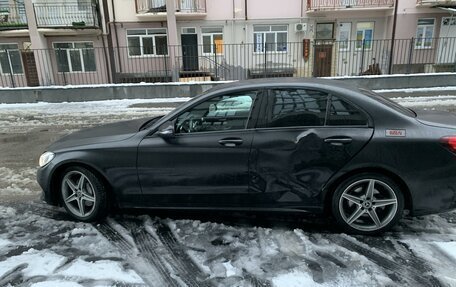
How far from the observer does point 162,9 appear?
63.7 feet

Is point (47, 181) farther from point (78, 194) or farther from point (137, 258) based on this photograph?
point (137, 258)

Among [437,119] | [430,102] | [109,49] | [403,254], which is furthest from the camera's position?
[109,49]

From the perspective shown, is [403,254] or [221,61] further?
[221,61]

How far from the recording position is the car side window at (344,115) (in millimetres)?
3391

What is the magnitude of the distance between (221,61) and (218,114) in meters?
16.6

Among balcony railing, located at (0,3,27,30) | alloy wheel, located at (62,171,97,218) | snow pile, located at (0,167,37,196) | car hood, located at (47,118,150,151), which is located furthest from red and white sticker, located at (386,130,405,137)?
balcony railing, located at (0,3,27,30)

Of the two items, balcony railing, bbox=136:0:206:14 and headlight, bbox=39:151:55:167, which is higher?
balcony railing, bbox=136:0:206:14

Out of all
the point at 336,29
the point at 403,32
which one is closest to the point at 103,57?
the point at 336,29

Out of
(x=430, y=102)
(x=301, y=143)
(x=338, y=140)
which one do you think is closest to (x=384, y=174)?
(x=338, y=140)

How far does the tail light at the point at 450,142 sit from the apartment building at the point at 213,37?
15.9 m

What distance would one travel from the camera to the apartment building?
1930 cm

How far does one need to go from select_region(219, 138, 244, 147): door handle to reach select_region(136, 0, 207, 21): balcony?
1738cm

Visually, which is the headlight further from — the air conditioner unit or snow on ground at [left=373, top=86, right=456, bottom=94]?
the air conditioner unit

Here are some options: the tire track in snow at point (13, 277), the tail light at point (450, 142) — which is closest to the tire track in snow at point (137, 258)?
the tire track in snow at point (13, 277)
